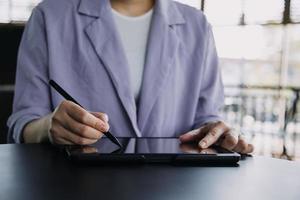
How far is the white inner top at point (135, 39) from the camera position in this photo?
0.85m

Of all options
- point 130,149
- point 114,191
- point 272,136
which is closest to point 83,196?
point 114,191

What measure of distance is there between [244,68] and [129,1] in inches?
112

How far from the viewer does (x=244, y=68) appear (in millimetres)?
3611

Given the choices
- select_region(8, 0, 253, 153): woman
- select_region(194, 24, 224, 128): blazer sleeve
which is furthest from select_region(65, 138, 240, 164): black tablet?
select_region(194, 24, 224, 128): blazer sleeve

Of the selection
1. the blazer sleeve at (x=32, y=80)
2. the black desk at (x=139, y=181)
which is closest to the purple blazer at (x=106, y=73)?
the blazer sleeve at (x=32, y=80)

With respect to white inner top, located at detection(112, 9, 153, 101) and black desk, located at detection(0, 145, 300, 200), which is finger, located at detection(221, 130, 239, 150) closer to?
black desk, located at detection(0, 145, 300, 200)

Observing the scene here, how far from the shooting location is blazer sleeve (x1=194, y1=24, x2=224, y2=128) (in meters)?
0.89

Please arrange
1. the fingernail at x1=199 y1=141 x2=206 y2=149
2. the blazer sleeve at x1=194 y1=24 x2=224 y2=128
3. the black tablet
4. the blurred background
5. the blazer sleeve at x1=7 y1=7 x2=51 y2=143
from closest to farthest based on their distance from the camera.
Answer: the black tablet → the fingernail at x1=199 y1=141 x2=206 y2=149 → the blazer sleeve at x1=7 y1=7 x2=51 y2=143 → the blazer sleeve at x1=194 y1=24 x2=224 y2=128 → the blurred background

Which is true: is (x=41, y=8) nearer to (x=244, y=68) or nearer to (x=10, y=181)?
(x=10, y=181)

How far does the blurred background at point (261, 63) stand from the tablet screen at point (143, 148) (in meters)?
2.59

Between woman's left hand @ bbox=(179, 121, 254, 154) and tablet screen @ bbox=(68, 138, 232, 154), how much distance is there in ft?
0.06

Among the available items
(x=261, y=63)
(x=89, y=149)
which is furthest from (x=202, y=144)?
(x=261, y=63)

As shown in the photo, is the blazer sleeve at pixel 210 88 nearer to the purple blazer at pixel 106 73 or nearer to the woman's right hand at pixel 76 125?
the purple blazer at pixel 106 73

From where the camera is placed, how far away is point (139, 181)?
0.43m
